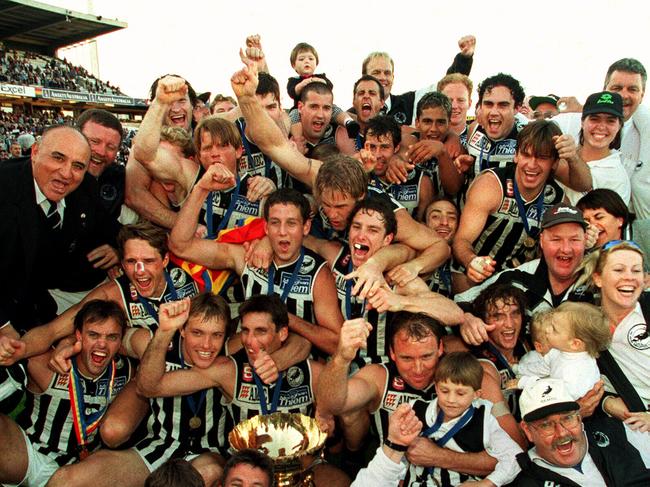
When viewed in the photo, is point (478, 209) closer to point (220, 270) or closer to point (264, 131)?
point (264, 131)

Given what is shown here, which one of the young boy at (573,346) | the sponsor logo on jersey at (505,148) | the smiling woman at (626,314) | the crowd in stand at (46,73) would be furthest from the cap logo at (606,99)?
the crowd in stand at (46,73)

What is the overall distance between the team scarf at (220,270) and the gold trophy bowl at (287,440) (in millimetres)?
1101

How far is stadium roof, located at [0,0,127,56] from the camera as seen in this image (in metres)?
37.2

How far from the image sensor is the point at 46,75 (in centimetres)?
3997

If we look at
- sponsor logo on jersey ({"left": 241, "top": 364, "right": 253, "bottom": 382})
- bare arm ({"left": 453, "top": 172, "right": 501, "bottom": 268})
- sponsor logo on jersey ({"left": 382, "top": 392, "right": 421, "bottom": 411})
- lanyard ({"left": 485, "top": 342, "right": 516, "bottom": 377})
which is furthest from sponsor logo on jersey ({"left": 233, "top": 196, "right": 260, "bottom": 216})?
lanyard ({"left": 485, "top": 342, "right": 516, "bottom": 377})

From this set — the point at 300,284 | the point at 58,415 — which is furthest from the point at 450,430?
the point at 58,415

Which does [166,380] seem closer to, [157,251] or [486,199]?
[157,251]

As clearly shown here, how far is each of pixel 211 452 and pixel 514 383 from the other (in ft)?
6.37

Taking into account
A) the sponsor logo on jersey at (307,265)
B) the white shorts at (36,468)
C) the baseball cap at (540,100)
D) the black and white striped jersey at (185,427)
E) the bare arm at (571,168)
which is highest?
the baseball cap at (540,100)

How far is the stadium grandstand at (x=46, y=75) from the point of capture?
35.8 metres

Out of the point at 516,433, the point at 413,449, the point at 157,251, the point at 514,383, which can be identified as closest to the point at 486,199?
the point at 514,383

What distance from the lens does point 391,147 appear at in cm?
475

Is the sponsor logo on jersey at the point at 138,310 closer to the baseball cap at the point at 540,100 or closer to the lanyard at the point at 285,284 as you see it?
the lanyard at the point at 285,284

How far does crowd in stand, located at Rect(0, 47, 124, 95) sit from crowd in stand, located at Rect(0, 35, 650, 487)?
3804cm
